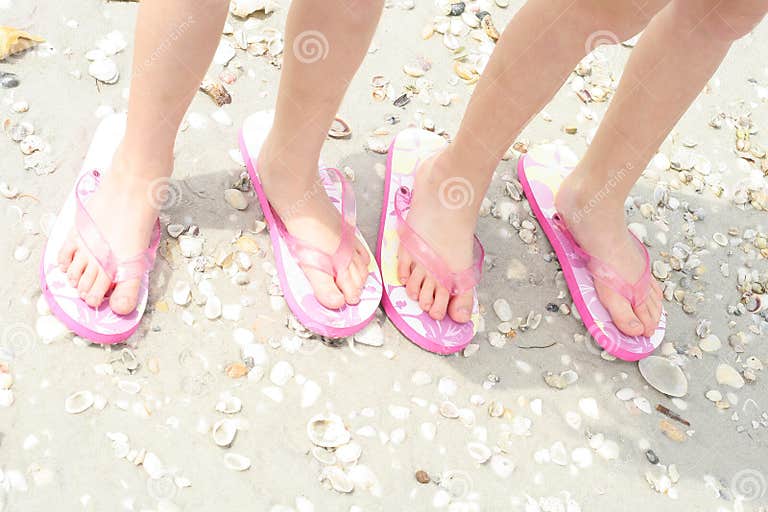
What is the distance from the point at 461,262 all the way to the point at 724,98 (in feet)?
4.59

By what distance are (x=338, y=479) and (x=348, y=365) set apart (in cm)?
27

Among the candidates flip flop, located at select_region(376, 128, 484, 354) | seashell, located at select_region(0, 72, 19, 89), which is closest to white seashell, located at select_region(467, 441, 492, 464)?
flip flop, located at select_region(376, 128, 484, 354)

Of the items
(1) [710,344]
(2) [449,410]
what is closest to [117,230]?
(2) [449,410]

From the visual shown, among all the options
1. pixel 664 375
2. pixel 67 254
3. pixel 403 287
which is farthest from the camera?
pixel 664 375

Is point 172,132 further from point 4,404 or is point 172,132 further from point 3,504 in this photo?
point 3,504

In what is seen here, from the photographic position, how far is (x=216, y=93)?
212 centimetres

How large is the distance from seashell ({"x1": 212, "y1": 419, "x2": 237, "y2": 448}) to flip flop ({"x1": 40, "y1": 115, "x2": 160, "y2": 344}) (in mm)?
272

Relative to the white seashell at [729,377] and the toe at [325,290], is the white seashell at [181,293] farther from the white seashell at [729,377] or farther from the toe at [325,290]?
the white seashell at [729,377]

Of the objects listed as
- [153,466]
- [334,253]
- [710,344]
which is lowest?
[153,466]

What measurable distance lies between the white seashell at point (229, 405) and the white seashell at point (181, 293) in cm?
24

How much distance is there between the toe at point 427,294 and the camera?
1823 mm

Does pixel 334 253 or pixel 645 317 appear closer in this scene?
pixel 334 253

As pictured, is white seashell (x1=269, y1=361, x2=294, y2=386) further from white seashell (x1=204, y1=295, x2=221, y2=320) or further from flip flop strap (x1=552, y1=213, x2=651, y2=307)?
flip flop strap (x1=552, y1=213, x2=651, y2=307)

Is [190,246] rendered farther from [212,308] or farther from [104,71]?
[104,71]
